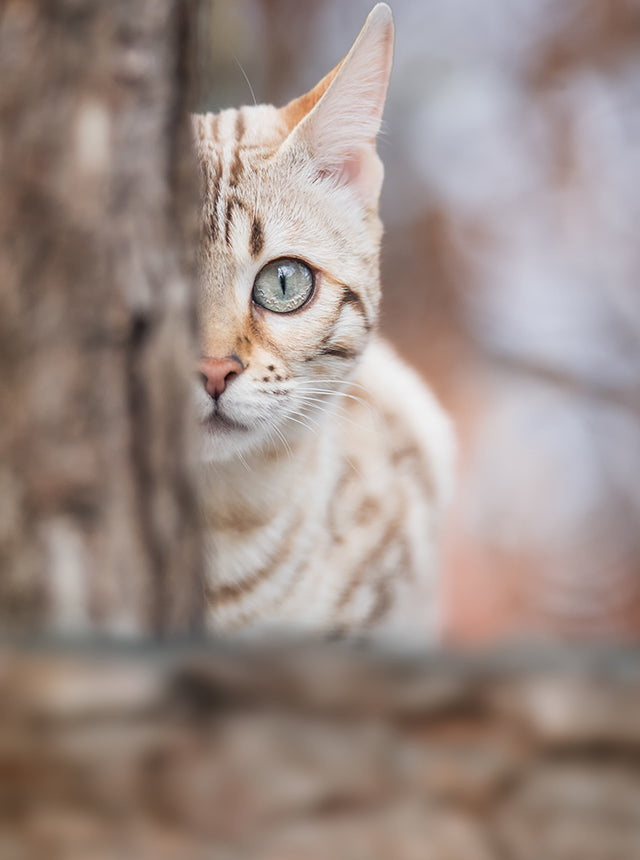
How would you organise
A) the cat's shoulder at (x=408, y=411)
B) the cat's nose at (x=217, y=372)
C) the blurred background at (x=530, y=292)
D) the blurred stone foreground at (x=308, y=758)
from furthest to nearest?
the blurred background at (x=530, y=292)
the cat's shoulder at (x=408, y=411)
the cat's nose at (x=217, y=372)
the blurred stone foreground at (x=308, y=758)

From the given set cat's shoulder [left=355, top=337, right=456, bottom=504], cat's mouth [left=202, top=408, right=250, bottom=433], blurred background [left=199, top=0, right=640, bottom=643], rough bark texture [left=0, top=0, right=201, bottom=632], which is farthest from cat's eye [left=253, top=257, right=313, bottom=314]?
blurred background [left=199, top=0, right=640, bottom=643]

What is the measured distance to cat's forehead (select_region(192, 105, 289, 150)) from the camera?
0.85 metres

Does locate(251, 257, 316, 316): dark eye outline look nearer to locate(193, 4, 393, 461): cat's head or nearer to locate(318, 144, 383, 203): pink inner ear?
locate(193, 4, 393, 461): cat's head

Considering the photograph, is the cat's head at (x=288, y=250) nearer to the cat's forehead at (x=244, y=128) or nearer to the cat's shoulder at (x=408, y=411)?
the cat's forehead at (x=244, y=128)

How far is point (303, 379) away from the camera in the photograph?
2.69ft

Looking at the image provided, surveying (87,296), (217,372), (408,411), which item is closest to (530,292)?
(408,411)

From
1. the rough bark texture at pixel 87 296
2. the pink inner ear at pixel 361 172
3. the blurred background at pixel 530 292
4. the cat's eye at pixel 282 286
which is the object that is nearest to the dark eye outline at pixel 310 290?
the cat's eye at pixel 282 286

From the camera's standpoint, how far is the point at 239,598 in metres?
0.89

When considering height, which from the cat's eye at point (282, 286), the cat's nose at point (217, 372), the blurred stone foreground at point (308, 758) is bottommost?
the blurred stone foreground at point (308, 758)

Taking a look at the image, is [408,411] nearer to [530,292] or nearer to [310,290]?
[310,290]

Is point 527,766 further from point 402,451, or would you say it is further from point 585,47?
point 585,47

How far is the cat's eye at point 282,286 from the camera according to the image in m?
0.79

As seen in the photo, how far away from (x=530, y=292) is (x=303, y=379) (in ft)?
5.03

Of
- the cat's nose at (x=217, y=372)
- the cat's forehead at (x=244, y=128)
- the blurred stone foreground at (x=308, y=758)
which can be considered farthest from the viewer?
the cat's forehead at (x=244, y=128)
